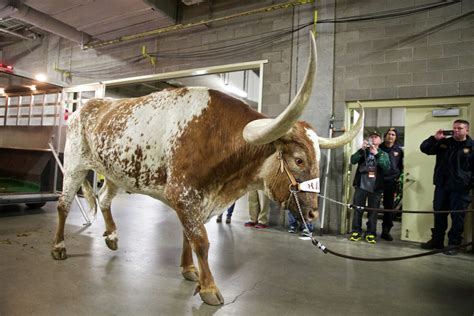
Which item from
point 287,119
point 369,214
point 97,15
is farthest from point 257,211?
point 97,15

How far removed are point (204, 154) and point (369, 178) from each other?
3.26 metres

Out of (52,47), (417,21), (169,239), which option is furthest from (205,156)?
(52,47)

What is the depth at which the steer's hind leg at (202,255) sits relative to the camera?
201cm

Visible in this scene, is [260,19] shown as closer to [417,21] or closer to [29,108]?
[417,21]

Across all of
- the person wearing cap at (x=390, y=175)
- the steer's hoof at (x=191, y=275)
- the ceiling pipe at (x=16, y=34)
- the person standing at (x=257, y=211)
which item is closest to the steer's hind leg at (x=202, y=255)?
the steer's hoof at (x=191, y=275)

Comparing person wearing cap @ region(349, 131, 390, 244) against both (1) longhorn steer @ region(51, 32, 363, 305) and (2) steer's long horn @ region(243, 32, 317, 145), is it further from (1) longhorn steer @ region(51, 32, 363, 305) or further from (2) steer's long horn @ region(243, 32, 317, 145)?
(2) steer's long horn @ region(243, 32, 317, 145)

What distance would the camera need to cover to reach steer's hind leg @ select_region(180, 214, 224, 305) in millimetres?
2012

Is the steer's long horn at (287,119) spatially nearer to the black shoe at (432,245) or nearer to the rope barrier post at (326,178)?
the rope barrier post at (326,178)

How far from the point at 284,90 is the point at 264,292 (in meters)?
3.67

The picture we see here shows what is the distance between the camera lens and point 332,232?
473cm

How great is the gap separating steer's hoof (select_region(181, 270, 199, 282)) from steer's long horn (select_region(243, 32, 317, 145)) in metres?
1.24

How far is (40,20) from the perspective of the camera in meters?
6.30

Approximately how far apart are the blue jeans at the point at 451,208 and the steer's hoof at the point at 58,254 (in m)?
4.30

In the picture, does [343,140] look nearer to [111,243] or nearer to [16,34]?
[111,243]
